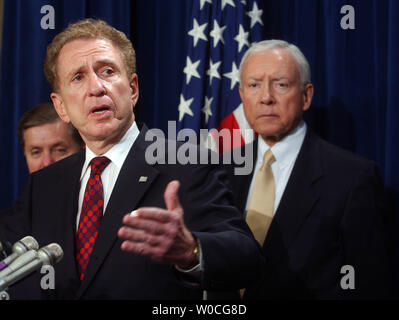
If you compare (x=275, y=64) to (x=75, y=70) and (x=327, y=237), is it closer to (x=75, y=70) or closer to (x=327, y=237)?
(x=327, y=237)

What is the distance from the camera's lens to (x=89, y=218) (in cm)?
151

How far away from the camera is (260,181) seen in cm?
224

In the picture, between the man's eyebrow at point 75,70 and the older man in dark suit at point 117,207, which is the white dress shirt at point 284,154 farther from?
the man's eyebrow at point 75,70

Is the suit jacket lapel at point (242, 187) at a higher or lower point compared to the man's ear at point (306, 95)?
lower

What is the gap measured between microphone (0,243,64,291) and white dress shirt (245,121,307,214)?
3.83 feet

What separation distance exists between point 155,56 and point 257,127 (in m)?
1.06

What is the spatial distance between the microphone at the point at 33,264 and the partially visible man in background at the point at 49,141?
136 centimetres

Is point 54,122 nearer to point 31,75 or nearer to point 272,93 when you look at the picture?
point 31,75

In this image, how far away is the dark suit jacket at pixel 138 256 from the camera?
131 centimetres

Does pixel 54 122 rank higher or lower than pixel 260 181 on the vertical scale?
higher

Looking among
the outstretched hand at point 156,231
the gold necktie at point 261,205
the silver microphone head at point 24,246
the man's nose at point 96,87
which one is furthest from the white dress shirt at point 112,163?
the gold necktie at point 261,205

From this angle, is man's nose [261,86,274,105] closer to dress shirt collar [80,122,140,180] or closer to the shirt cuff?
dress shirt collar [80,122,140,180]
